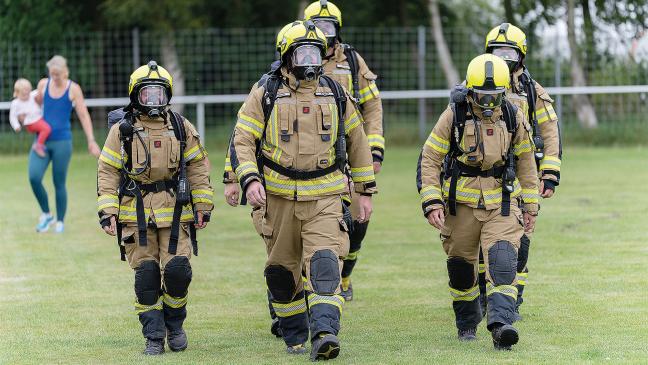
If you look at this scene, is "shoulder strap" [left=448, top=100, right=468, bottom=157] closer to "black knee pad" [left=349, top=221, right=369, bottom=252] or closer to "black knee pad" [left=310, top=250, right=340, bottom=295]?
"black knee pad" [left=310, top=250, right=340, bottom=295]

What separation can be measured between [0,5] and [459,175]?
22652mm

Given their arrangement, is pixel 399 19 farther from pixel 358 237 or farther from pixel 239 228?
pixel 358 237

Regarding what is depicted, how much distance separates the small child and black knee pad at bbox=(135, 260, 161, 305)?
21.6ft

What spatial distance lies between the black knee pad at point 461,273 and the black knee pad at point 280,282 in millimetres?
1123

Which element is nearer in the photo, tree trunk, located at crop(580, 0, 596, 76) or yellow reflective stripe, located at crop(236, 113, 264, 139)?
yellow reflective stripe, located at crop(236, 113, 264, 139)

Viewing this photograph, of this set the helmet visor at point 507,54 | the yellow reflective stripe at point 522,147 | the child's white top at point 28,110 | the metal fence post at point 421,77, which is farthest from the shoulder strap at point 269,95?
the metal fence post at point 421,77

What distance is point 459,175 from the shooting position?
912 centimetres

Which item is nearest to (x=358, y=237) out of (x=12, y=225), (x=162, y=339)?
(x=162, y=339)

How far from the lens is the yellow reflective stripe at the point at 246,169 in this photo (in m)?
8.62

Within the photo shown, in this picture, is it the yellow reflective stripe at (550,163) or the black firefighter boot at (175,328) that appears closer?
the black firefighter boot at (175,328)

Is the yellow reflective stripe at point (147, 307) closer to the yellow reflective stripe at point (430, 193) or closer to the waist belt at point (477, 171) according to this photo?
the yellow reflective stripe at point (430, 193)

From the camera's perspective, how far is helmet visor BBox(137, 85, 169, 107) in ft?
29.3

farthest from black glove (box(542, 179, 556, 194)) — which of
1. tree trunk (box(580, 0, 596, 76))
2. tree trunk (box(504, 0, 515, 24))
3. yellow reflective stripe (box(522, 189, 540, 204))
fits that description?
tree trunk (box(580, 0, 596, 76))

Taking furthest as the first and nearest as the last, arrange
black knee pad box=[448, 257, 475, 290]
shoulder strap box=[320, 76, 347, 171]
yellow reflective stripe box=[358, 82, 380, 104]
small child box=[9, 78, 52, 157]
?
small child box=[9, 78, 52, 157]
yellow reflective stripe box=[358, 82, 380, 104]
black knee pad box=[448, 257, 475, 290]
shoulder strap box=[320, 76, 347, 171]
